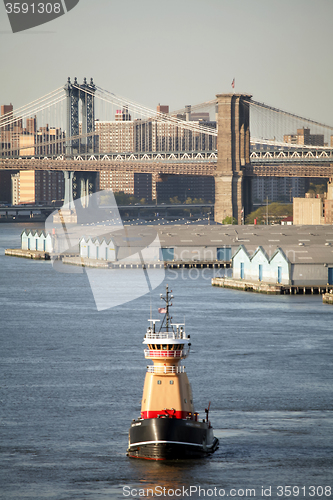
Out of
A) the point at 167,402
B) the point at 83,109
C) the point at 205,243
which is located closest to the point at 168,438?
the point at 167,402

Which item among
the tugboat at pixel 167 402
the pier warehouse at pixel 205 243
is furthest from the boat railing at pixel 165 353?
the pier warehouse at pixel 205 243

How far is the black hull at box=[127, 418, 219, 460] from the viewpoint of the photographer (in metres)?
20.8

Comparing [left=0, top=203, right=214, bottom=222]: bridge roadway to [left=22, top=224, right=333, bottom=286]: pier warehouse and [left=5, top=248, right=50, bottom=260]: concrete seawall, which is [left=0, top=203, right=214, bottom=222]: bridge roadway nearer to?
[left=5, top=248, right=50, bottom=260]: concrete seawall

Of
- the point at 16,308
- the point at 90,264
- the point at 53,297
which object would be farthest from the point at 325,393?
the point at 90,264

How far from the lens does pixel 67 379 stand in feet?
101

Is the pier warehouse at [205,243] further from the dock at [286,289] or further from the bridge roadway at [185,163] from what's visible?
the bridge roadway at [185,163]

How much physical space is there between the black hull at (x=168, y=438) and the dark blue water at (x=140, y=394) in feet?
0.80

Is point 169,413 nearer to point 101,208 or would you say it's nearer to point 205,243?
point 205,243

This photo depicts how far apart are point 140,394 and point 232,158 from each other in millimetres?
89571

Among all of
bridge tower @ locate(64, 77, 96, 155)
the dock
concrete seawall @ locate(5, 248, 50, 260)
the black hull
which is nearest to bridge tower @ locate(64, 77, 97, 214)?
bridge tower @ locate(64, 77, 96, 155)

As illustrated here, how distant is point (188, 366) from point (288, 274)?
74.9 feet

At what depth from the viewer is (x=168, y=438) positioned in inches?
825

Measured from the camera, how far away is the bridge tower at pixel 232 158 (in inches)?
4500

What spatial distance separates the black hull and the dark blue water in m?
0.24
